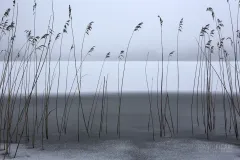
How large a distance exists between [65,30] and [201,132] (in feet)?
11.2

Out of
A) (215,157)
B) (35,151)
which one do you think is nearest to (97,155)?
(35,151)

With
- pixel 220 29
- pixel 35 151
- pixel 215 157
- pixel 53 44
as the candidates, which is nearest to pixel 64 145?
pixel 35 151

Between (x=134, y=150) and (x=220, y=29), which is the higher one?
(x=220, y=29)

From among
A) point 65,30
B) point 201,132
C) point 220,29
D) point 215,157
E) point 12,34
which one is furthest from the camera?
point 201,132

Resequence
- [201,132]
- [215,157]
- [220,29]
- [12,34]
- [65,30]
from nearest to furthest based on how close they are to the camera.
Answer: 1. [215,157]
2. [12,34]
3. [65,30]
4. [220,29]
5. [201,132]

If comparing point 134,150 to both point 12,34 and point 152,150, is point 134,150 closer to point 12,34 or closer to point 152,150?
point 152,150

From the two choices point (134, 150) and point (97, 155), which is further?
point (134, 150)

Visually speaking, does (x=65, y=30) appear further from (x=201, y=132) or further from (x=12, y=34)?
(x=201, y=132)

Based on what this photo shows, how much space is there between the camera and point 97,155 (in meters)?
3.86

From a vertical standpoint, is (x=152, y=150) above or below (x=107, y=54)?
below

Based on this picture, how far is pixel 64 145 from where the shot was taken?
4.46m

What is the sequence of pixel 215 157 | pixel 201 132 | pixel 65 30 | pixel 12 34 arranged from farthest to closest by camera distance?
pixel 201 132
pixel 65 30
pixel 12 34
pixel 215 157

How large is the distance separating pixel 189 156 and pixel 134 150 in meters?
0.83

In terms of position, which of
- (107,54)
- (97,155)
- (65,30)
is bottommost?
(97,155)
